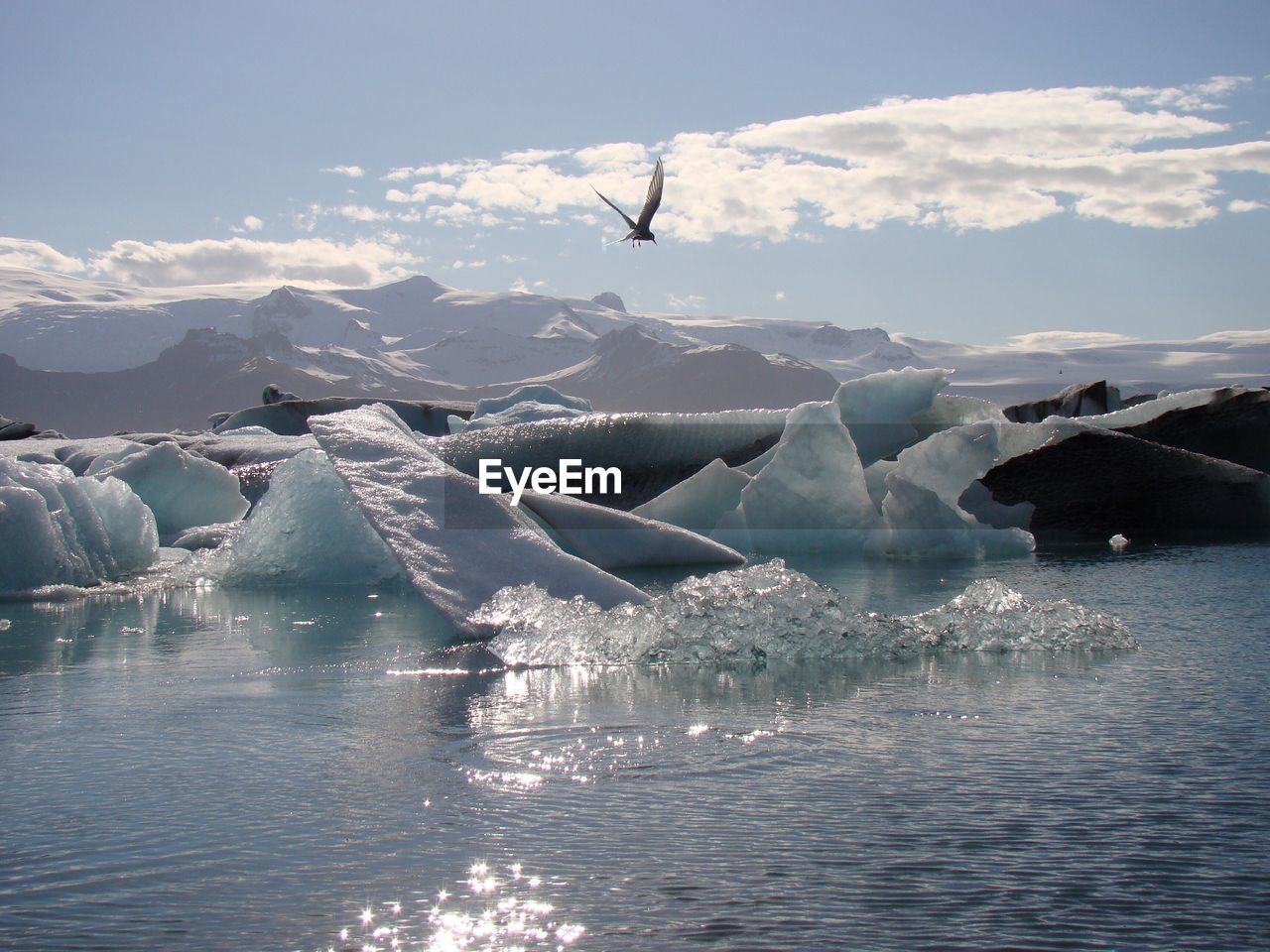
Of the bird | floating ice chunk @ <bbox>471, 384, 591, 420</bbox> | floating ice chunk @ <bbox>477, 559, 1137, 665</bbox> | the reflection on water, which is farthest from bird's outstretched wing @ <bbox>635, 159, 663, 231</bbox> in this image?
floating ice chunk @ <bbox>471, 384, 591, 420</bbox>

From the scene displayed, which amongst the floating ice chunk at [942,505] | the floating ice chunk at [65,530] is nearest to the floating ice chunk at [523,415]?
the floating ice chunk at [942,505]

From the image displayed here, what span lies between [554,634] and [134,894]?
1.80m

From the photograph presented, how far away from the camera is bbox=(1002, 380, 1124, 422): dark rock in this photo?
12180 mm

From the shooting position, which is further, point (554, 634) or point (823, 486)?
point (823, 486)

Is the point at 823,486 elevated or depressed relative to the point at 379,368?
depressed

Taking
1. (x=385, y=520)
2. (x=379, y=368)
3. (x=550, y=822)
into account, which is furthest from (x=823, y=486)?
(x=379, y=368)

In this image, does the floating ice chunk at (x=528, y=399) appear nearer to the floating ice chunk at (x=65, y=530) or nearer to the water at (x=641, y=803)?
the floating ice chunk at (x=65, y=530)

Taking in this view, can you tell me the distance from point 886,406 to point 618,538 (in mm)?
3448

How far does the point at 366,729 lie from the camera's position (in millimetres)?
2453

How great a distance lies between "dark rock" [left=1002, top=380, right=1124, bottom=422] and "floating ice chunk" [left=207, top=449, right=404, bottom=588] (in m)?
8.17

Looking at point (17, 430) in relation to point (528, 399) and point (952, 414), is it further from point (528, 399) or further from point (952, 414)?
point (952, 414)

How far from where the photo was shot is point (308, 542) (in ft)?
18.7

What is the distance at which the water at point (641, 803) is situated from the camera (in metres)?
1.44

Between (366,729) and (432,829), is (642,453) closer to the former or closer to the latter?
(366,729)
